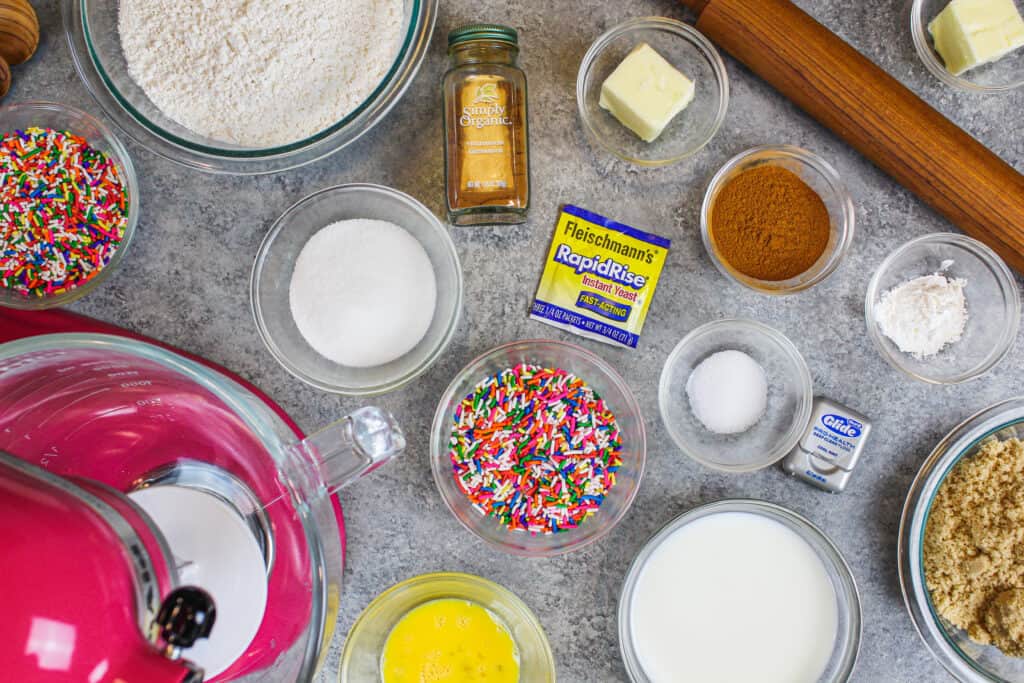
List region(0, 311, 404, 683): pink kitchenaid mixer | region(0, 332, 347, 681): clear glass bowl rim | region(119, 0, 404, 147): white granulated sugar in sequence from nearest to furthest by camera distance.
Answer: region(0, 311, 404, 683): pink kitchenaid mixer, region(0, 332, 347, 681): clear glass bowl rim, region(119, 0, 404, 147): white granulated sugar

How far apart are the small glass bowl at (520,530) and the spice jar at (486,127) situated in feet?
0.85

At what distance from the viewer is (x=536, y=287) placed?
4.58 ft

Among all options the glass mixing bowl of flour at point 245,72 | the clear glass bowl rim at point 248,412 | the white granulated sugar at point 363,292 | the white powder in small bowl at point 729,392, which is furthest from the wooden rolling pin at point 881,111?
the clear glass bowl rim at point 248,412

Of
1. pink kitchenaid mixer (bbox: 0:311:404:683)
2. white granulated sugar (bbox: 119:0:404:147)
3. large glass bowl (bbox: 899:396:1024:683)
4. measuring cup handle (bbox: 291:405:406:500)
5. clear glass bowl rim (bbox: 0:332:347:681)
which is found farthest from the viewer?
large glass bowl (bbox: 899:396:1024:683)

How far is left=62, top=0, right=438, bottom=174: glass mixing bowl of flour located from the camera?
1.23m

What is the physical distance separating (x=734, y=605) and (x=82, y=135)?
140cm

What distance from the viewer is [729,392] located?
1.36 m

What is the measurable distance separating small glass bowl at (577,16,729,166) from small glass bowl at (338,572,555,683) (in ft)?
2.62

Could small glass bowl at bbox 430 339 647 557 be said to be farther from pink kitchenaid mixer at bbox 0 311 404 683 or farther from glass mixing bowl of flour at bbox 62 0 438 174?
glass mixing bowl of flour at bbox 62 0 438 174

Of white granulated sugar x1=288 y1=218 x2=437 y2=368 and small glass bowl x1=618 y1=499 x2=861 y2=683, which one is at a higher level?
white granulated sugar x1=288 y1=218 x2=437 y2=368

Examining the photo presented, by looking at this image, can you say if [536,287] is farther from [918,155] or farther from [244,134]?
[918,155]

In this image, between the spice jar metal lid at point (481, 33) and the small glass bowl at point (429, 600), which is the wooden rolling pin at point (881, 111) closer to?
the spice jar metal lid at point (481, 33)

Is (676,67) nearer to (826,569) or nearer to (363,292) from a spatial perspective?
(363,292)

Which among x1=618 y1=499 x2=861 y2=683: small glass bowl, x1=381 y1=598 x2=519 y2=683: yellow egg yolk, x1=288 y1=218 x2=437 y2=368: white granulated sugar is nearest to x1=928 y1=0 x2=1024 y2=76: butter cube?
x1=618 y1=499 x2=861 y2=683: small glass bowl
